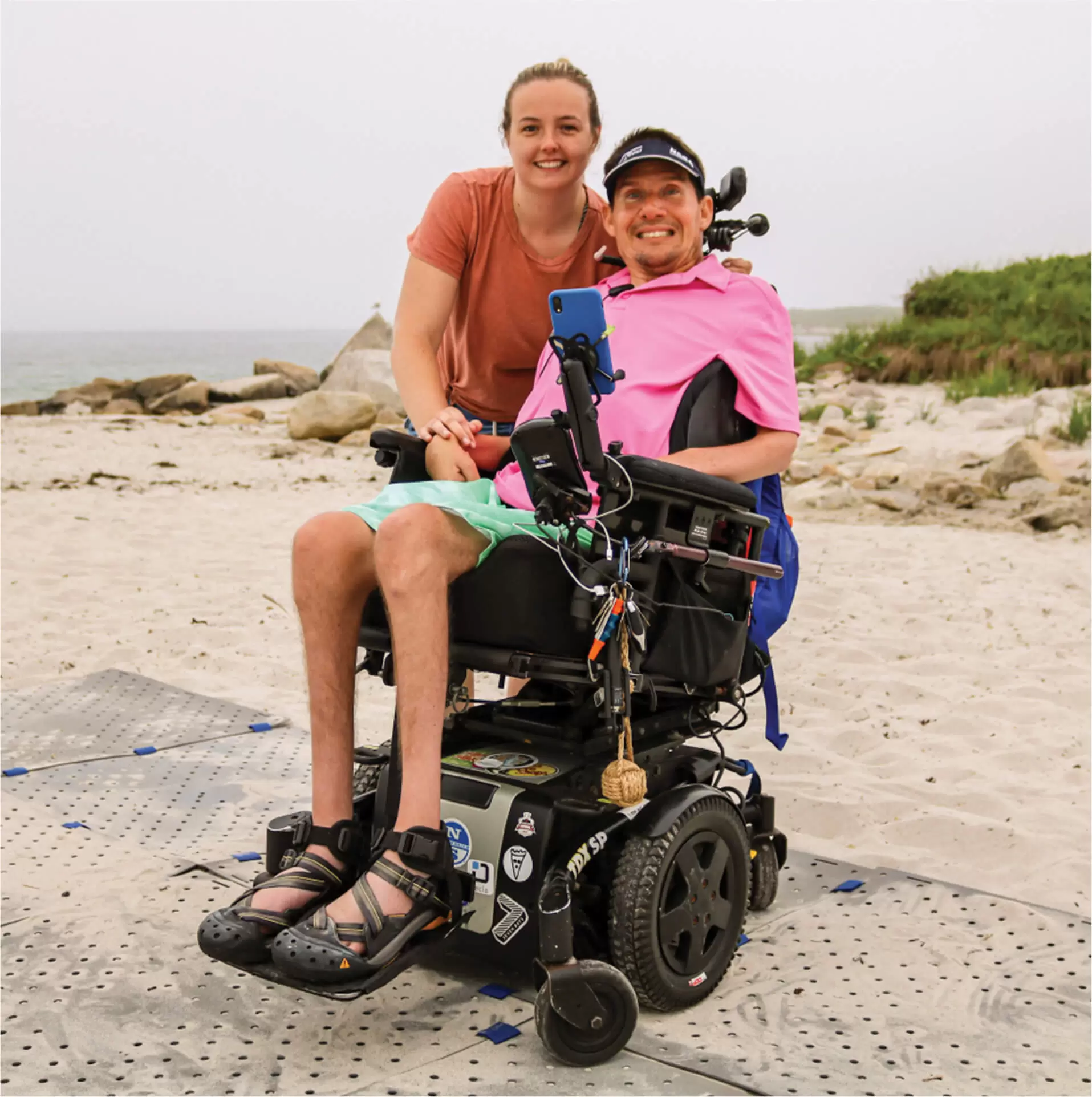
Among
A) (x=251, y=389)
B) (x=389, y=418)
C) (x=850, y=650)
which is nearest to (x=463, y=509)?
→ (x=850, y=650)

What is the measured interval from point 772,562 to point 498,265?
3.35 feet

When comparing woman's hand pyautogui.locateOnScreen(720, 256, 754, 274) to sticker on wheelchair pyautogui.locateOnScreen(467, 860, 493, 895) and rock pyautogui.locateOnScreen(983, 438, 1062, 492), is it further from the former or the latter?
rock pyautogui.locateOnScreen(983, 438, 1062, 492)

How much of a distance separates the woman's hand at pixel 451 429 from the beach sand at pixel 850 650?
1.45m

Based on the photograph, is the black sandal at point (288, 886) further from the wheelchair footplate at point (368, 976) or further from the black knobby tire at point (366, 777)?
the black knobby tire at point (366, 777)

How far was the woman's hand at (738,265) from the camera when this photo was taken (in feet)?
Result: 9.42

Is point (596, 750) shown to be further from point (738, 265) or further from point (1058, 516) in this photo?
point (1058, 516)

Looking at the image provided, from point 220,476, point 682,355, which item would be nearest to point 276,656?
point 682,355

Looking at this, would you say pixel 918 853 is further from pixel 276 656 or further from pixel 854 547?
pixel 854 547

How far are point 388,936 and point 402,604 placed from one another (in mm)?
579

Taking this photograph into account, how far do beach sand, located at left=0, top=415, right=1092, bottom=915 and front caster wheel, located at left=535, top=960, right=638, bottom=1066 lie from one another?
1201 mm

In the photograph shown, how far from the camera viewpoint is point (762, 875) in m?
2.93

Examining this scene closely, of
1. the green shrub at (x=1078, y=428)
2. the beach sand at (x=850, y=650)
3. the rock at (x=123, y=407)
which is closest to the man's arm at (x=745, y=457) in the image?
the beach sand at (x=850, y=650)

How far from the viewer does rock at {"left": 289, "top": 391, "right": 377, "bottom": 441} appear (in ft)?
42.8

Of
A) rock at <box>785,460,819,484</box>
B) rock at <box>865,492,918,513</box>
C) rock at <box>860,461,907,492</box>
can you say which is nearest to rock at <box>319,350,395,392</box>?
rock at <box>785,460,819,484</box>
